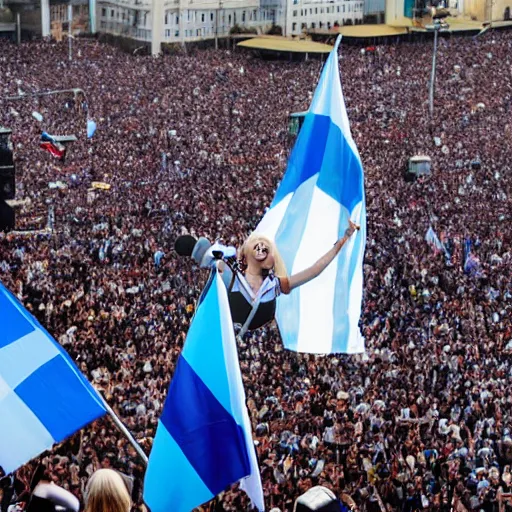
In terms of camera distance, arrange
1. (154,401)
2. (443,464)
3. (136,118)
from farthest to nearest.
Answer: (136,118), (154,401), (443,464)

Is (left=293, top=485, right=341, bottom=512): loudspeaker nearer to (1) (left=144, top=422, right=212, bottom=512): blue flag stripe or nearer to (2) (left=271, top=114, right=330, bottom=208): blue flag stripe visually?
(1) (left=144, top=422, right=212, bottom=512): blue flag stripe

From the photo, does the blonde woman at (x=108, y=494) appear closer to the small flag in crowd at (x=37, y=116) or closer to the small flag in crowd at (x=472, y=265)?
the small flag in crowd at (x=472, y=265)

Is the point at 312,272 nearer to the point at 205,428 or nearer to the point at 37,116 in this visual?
the point at 205,428

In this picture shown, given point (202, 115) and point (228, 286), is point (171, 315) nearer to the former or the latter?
point (228, 286)

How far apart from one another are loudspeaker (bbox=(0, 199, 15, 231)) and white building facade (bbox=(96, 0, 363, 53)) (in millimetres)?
19014

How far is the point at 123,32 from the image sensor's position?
43.0 m

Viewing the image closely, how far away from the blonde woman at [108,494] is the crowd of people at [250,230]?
556 cm

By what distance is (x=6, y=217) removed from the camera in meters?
24.6

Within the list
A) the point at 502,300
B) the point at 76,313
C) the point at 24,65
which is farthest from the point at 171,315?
the point at 24,65

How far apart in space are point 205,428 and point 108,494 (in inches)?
81.0

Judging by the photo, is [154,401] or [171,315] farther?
[171,315]

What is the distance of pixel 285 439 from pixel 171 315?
18.2ft

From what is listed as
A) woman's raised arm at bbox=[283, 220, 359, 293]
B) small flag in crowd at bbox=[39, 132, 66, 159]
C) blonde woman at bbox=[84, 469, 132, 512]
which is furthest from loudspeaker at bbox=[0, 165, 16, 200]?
blonde woman at bbox=[84, 469, 132, 512]

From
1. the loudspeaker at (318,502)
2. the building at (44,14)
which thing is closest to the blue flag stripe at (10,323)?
the loudspeaker at (318,502)
